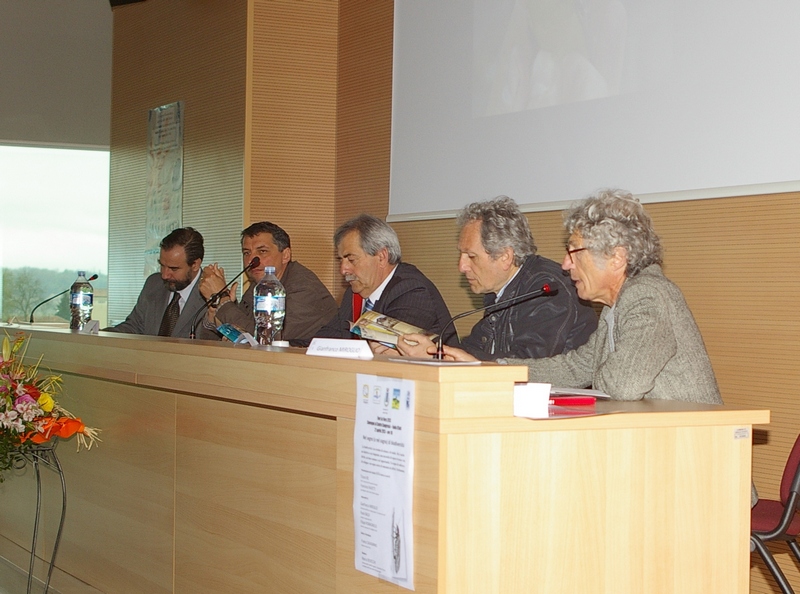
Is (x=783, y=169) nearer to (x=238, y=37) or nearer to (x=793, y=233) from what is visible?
(x=793, y=233)

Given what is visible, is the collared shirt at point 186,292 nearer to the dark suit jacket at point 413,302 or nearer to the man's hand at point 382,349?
the dark suit jacket at point 413,302

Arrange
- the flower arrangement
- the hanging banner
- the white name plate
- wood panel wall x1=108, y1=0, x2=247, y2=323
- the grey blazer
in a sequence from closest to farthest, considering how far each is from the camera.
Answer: the white name plate < the grey blazer < the flower arrangement < wood panel wall x1=108, y1=0, x2=247, y2=323 < the hanging banner

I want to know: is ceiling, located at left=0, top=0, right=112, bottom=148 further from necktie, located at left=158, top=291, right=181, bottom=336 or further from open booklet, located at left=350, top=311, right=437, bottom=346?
open booklet, located at left=350, top=311, right=437, bottom=346

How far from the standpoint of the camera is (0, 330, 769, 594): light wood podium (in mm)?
1759

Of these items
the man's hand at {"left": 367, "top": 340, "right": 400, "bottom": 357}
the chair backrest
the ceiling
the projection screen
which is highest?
the ceiling

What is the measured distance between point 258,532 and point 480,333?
1.21m

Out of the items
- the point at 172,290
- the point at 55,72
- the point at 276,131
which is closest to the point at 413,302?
the point at 172,290

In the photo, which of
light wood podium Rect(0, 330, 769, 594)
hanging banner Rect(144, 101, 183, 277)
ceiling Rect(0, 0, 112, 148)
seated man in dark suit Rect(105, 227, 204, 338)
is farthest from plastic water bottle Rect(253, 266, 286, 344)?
ceiling Rect(0, 0, 112, 148)

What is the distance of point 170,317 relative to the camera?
476cm

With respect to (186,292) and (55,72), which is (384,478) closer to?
(186,292)

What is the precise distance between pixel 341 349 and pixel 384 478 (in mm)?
379

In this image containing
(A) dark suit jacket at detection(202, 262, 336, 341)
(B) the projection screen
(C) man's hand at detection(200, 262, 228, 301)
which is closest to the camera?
(B) the projection screen

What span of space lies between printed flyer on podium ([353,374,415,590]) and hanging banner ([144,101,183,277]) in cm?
451

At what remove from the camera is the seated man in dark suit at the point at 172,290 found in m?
4.77
